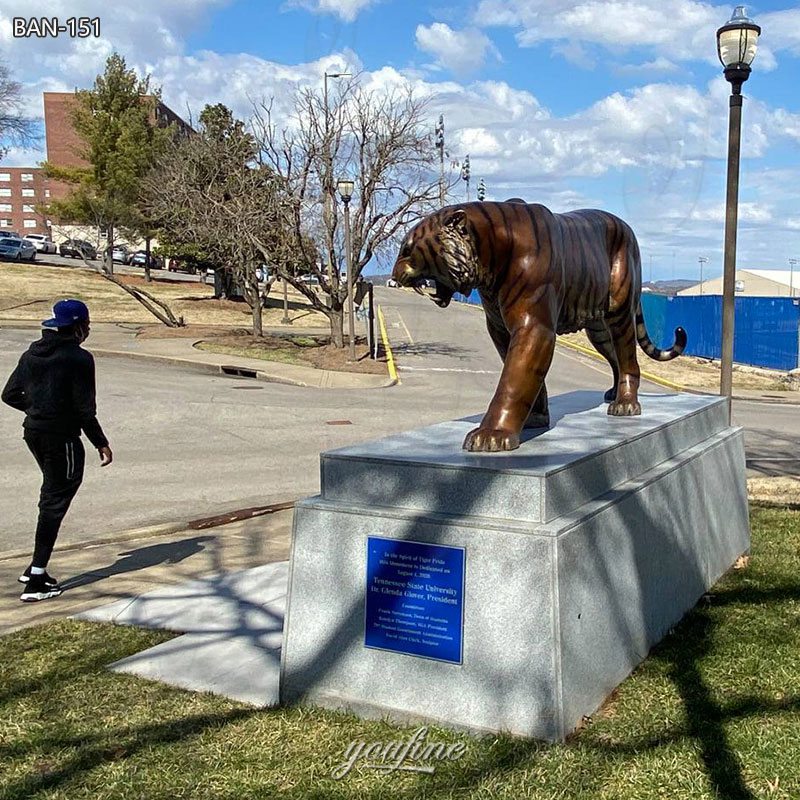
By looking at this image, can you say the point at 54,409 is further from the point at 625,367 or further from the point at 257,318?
the point at 257,318

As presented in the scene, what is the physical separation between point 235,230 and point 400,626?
2207 cm

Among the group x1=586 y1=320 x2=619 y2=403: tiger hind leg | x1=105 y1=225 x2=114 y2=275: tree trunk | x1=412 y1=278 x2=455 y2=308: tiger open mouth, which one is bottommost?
x1=586 y1=320 x2=619 y2=403: tiger hind leg

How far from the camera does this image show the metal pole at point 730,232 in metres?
8.34

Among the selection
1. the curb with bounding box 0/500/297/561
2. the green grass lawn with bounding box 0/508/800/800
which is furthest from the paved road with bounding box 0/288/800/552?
the green grass lawn with bounding box 0/508/800/800

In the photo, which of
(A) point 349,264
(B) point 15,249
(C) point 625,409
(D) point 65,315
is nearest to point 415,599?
(C) point 625,409

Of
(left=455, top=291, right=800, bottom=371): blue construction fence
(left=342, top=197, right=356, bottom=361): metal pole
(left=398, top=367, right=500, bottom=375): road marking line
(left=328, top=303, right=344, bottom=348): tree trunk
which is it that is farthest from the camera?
(left=328, top=303, right=344, bottom=348): tree trunk

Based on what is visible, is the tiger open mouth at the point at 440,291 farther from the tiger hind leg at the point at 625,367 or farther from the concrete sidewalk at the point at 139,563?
the concrete sidewalk at the point at 139,563

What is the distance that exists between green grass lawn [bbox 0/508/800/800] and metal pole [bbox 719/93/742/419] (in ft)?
14.3

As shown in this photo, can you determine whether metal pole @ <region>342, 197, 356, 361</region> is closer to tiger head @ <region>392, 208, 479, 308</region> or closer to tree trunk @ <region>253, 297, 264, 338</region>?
tree trunk @ <region>253, 297, 264, 338</region>

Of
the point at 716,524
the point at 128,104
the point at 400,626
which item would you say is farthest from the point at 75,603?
the point at 128,104

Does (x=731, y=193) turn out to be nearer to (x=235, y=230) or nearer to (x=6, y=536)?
(x=6, y=536)

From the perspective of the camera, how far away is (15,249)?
156ft

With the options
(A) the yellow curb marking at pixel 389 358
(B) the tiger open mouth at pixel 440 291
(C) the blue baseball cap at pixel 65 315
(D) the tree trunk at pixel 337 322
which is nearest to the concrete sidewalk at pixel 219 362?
(A) the yellow curb marking at pixel 389 358

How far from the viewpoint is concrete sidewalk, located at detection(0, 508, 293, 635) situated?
18.3 feet
